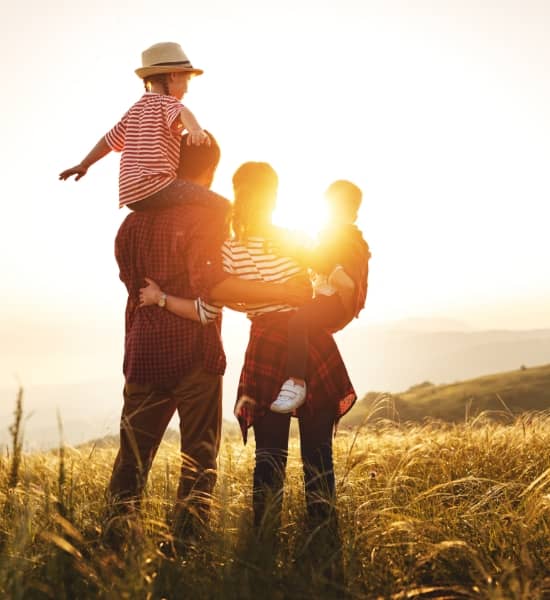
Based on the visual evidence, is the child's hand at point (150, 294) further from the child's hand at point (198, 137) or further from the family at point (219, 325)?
the child's hand at point (198, 137)

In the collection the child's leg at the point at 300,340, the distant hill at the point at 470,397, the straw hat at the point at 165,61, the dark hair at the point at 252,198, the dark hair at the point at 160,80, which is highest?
the straw hat at the point at 165,61

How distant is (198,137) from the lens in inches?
148

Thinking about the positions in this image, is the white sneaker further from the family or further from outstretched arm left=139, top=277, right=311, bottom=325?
outstretched arm left=139, top=277, right=311, bottom=325

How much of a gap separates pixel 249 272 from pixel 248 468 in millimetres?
2838

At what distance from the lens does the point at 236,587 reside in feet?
8.14

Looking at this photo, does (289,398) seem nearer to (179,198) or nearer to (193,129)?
(179,198)

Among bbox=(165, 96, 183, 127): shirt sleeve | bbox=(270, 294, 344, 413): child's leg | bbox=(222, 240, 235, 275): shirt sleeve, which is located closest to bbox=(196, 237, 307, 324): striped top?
bbox=(222, 240, 235, 275): shirt sleeve

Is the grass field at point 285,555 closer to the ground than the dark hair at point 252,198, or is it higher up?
closer to the ground

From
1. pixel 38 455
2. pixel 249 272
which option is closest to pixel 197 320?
pixel 249 272

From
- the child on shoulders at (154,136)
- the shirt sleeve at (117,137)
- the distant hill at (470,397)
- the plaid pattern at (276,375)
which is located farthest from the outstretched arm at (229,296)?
the distant hill at (470,397)

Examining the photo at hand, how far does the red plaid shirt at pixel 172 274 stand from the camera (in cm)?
354

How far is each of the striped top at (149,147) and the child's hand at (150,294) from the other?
56cm

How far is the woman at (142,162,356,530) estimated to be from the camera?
3402mm

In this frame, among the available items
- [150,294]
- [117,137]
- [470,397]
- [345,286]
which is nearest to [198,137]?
[117,137]
